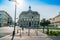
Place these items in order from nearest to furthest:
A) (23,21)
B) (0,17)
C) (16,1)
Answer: (16,1) → (0,17) → (23,21)

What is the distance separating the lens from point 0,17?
8612 cm

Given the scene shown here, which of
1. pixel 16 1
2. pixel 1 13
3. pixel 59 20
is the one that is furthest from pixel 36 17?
pixel 16 1

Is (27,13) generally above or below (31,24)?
above

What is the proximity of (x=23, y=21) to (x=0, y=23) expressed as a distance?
586 inches

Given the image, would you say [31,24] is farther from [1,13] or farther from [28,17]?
[1,13]

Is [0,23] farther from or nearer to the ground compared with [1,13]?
nearer to the ground

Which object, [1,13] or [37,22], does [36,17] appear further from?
[1,13]

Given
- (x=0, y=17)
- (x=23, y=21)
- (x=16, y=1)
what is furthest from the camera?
(x=23, y=21)

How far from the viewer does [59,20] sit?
91.7 metres

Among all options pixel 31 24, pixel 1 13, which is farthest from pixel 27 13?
pixel 1 13

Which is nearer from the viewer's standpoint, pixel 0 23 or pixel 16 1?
pixel 16 1

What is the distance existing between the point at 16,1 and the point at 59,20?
251 ft

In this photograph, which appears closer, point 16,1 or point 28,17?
point 16,1

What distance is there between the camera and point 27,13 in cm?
9619
